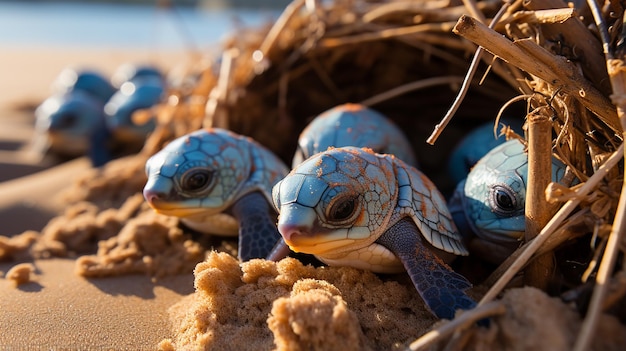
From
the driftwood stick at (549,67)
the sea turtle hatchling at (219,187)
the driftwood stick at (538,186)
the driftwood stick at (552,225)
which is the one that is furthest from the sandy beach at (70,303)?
the driftwood stick at (549,67)

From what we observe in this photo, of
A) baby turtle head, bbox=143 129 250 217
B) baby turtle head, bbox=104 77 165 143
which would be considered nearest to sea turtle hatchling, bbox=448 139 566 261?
baby turtle head, bbox=143 129 250 217

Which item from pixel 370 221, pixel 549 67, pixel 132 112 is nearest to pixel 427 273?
pixel 370 221

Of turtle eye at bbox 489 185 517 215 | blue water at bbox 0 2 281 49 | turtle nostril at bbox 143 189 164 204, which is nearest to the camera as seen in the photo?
turtle eye at bbox 489 185 517 215

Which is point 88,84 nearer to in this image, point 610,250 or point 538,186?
point 538,186

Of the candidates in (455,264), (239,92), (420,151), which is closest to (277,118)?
(239,92)

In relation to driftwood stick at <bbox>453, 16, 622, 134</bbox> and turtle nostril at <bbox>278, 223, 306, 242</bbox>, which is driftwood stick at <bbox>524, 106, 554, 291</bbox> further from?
turtle nostril at <bbox>278, 223, 306, 242</bbox>

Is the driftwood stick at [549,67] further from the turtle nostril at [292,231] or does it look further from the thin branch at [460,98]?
the turtle nostril at [292,231]

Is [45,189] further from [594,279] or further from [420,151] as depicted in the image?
[594,279]
